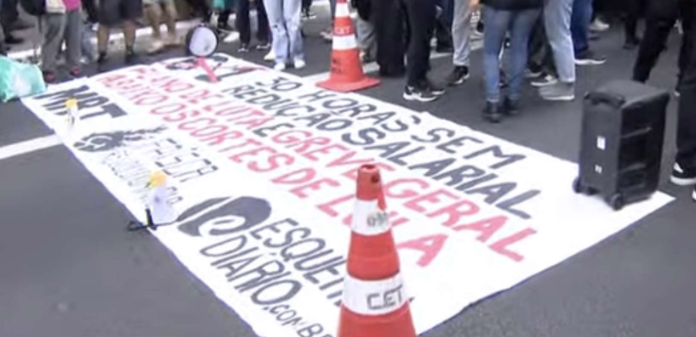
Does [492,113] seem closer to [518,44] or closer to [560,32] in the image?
[518,44]

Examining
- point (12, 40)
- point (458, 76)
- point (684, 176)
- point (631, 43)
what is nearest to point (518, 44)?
point (458, 76)

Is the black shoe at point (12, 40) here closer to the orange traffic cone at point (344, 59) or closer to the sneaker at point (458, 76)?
the orange traffic cone at point (344, 59)

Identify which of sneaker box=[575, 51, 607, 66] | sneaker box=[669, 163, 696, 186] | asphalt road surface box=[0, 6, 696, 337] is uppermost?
sneaker box=[575, 51, 607, 66]

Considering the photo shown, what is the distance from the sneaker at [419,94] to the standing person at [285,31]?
1.46 m

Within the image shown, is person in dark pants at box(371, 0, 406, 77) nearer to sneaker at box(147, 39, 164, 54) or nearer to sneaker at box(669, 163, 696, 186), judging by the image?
sneaker at box(147, 39, 164, 54)

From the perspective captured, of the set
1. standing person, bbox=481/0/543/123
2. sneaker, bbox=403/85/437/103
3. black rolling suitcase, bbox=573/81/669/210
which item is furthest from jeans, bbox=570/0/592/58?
black rolling suitcase, bbox=573/81/669/210

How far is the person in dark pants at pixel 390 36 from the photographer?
7.02 meters

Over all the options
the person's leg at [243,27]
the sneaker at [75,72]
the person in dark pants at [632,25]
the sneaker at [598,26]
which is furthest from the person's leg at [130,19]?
the person in dark pants at [632,25]

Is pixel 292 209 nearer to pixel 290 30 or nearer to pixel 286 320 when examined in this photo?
pixel 286 320

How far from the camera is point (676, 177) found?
473 cm

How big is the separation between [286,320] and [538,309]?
103 cm

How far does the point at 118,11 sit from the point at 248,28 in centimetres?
121

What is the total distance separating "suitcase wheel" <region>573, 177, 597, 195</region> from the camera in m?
4.56

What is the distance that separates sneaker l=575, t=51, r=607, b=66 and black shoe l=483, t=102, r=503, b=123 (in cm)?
157
